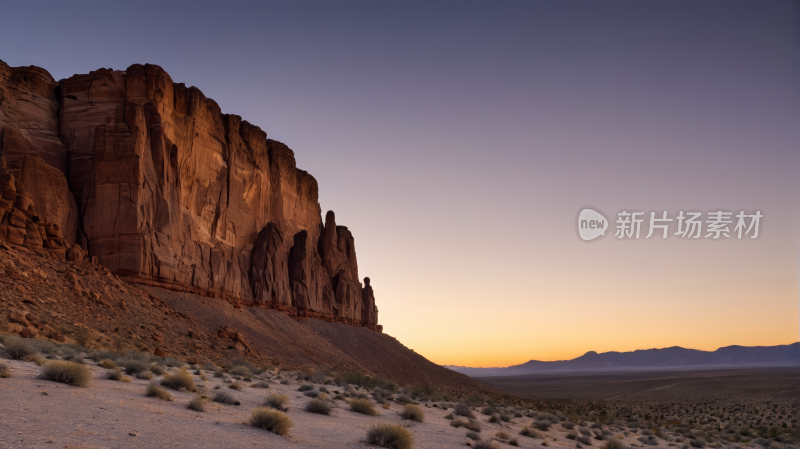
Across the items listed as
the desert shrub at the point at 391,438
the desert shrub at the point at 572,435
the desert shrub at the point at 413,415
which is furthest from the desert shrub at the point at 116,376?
the desert shrub at the point at 572,435

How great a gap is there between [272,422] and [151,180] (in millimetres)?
33643

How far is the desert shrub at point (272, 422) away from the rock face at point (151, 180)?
24.3 m

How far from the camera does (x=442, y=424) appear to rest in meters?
16.8

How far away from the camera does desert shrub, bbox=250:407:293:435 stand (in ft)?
33.0

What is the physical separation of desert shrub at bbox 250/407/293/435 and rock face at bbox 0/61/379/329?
2430 cm

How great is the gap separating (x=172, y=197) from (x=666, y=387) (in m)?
Answer: 60.0

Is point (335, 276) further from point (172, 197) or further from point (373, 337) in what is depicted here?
point (172, 197)

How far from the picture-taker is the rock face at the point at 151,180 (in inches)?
1395

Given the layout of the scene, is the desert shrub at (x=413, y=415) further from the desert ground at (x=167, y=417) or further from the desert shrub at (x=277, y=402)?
the desert shrub at (x=277, y=402)

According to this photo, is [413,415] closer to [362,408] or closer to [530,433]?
[362,408]

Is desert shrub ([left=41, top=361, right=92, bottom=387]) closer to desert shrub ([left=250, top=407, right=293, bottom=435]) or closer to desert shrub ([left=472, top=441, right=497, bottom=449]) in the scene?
desert shrub ([left=250, top=407, right=293, bottom=435])

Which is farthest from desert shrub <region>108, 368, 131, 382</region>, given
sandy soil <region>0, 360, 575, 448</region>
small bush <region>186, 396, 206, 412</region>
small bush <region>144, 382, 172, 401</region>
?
small bush <region>186, 396, 206, 412</region>

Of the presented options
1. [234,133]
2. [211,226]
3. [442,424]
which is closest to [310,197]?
[234,133]

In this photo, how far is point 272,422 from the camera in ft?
33.3
